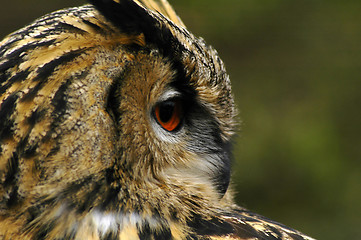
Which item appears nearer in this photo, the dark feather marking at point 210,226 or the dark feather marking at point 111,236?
the dark feather marking at point 111,236

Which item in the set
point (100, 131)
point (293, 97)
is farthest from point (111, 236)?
point (293, 97)

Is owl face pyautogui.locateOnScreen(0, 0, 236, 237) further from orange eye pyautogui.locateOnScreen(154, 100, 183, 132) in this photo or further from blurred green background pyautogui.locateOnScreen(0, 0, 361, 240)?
blurred green background pyautogui.locateOnScreen(0, 0, 361, 240)

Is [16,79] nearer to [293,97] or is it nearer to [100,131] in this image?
[100,131]

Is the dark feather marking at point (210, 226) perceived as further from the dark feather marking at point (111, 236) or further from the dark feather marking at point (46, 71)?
the dark feather marking at point (46, 71)

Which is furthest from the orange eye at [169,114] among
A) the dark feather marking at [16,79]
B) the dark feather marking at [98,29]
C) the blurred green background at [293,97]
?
the blurred green background at [293,97]

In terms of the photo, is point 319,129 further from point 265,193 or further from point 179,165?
point 179,165

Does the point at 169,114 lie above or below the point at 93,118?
above
